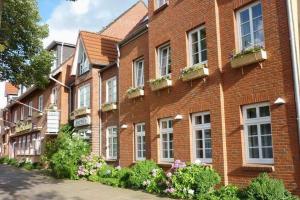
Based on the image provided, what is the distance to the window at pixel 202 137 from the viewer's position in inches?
543

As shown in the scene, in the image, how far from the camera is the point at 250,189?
35.7 feet

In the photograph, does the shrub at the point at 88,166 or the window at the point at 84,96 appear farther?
the window at the point at 84,96

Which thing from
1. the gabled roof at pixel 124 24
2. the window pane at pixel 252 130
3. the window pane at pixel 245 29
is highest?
the gabled roof at pixel 124 24

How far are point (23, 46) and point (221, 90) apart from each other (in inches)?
508

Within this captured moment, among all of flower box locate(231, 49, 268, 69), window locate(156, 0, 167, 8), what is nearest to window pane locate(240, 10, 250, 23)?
flower box locate(231, 49, 268, 69)

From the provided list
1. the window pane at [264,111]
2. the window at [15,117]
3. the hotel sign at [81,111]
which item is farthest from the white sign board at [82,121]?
the window at [15,117]

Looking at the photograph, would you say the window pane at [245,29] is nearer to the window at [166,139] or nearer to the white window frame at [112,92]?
the window at [166,139]

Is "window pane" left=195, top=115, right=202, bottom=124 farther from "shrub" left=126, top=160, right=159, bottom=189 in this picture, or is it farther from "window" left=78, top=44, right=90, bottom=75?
"window" left=78, top=44, right=90, bottom=75

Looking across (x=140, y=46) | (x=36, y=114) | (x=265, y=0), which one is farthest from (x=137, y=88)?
(x=36, y=114)

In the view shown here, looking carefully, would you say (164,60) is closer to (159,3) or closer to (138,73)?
(159,3)

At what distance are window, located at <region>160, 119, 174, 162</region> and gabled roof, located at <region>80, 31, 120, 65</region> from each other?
869cm

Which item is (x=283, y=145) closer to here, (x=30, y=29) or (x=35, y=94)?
(x=30, y=29)

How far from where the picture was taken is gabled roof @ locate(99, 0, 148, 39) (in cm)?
2917

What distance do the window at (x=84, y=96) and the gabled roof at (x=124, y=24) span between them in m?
5.32
